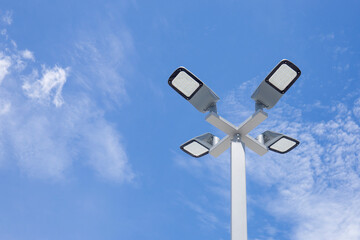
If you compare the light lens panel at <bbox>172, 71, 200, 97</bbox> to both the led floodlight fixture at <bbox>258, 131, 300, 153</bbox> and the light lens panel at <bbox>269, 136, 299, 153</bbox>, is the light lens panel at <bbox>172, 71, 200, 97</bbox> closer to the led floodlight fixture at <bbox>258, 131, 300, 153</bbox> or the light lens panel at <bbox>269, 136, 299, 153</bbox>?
the led floodlight fixture at <bbox>258, 131, 300, 153</bbox>

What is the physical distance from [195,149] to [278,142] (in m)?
0.93

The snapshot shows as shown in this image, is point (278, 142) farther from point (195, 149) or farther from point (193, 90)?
point (193, 90)

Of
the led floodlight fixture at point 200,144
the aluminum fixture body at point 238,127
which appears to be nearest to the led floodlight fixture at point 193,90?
the aluminum fixture body at point 238,127

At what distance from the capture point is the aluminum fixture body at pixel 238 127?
3.10m

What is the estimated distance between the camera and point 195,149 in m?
3.88

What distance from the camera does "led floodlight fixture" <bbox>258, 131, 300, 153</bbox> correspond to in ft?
12.0

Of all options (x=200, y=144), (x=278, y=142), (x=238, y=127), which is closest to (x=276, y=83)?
(x=238, y=127)

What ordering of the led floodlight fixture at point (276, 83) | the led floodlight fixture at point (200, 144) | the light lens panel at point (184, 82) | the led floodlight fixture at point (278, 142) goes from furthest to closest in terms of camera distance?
the led floodlight fixture at point (200, 144) → the led floodlight fixture at point (278, 142) → the light lens panel at point (184, 82) → the led floodlight fixture at point (276, 83)

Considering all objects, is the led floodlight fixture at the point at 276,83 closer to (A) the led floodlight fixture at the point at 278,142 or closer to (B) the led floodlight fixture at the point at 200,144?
(A) the led floodlight fixture at the point at 278,142

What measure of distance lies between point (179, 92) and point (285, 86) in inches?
41.7

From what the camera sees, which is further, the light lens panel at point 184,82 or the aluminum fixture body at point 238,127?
the light lens panel at point 184,82

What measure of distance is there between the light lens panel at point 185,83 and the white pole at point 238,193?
0.68 metres

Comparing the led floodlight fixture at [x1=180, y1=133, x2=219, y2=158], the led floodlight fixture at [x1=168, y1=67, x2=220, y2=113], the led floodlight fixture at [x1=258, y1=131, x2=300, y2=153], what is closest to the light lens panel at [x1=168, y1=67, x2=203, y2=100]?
the led floodlight fixture at [x1=168, y1=67, x2=220, y2=113]

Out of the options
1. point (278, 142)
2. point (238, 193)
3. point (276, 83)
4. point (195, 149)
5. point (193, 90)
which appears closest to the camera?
point (238, 193)
